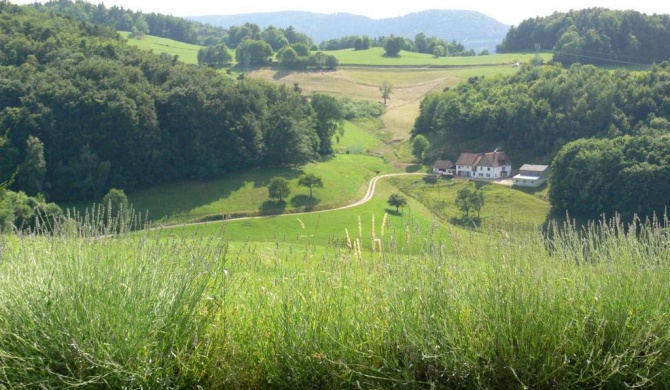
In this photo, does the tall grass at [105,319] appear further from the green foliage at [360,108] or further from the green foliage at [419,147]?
the green foliage at [360,108]

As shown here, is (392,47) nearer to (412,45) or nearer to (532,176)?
(412,45)

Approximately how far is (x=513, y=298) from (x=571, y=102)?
7478 centimetres

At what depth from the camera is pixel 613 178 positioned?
56.3 m

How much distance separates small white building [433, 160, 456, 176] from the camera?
70500 mm

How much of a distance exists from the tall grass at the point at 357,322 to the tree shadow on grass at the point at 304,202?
50.9m

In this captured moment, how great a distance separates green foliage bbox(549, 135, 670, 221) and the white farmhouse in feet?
29.3

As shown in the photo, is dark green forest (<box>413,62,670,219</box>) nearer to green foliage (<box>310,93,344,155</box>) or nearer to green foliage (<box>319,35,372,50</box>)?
green foliage (<box>310,93,344,155</box>)

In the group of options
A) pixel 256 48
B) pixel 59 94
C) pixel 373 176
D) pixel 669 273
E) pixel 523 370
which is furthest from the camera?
pixel 256 48

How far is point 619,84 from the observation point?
7606 centimetres

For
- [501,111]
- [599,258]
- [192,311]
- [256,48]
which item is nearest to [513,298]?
[599,258]

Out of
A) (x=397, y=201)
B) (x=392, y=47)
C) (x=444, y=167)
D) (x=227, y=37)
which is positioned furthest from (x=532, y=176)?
(x=227, y=37)

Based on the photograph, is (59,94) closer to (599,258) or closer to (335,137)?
(335,137)

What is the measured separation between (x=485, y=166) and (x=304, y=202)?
20778mm

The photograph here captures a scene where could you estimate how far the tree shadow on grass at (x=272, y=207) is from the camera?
5688cm
